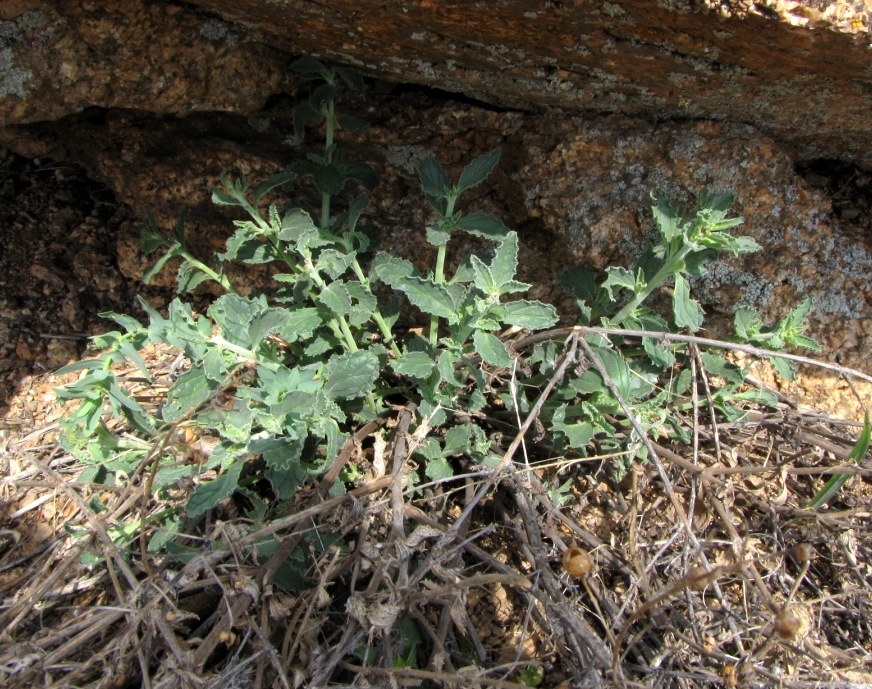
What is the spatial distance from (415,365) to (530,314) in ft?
1.20

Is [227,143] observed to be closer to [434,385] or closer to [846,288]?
[434,385]

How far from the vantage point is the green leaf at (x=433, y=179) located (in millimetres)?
2131

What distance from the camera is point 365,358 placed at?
6.31 feet

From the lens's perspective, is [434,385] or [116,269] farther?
[116,269]

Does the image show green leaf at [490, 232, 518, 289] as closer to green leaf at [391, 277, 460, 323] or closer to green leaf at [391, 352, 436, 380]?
green leaf at [391, 277, 460, 323]

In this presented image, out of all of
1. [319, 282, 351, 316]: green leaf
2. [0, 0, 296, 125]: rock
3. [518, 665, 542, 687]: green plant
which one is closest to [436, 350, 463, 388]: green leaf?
[319, 282, 351, 316]: green leaf

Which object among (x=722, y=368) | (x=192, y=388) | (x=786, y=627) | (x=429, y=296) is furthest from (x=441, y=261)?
(x=786, y=627)

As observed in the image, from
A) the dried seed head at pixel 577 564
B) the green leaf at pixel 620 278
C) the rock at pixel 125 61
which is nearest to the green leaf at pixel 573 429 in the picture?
the green leaf at pixel 620 278

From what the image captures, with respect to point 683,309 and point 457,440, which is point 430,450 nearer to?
point 457,440

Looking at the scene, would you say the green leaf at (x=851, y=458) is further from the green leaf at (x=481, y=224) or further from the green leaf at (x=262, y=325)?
the green leaf at (x=262, y=325)

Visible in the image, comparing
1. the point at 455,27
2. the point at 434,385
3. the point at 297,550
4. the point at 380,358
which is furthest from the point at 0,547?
the point at 455,27

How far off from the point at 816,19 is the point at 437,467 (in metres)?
1.53

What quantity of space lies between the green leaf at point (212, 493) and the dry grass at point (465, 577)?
10cm

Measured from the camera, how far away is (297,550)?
6.26 ft
